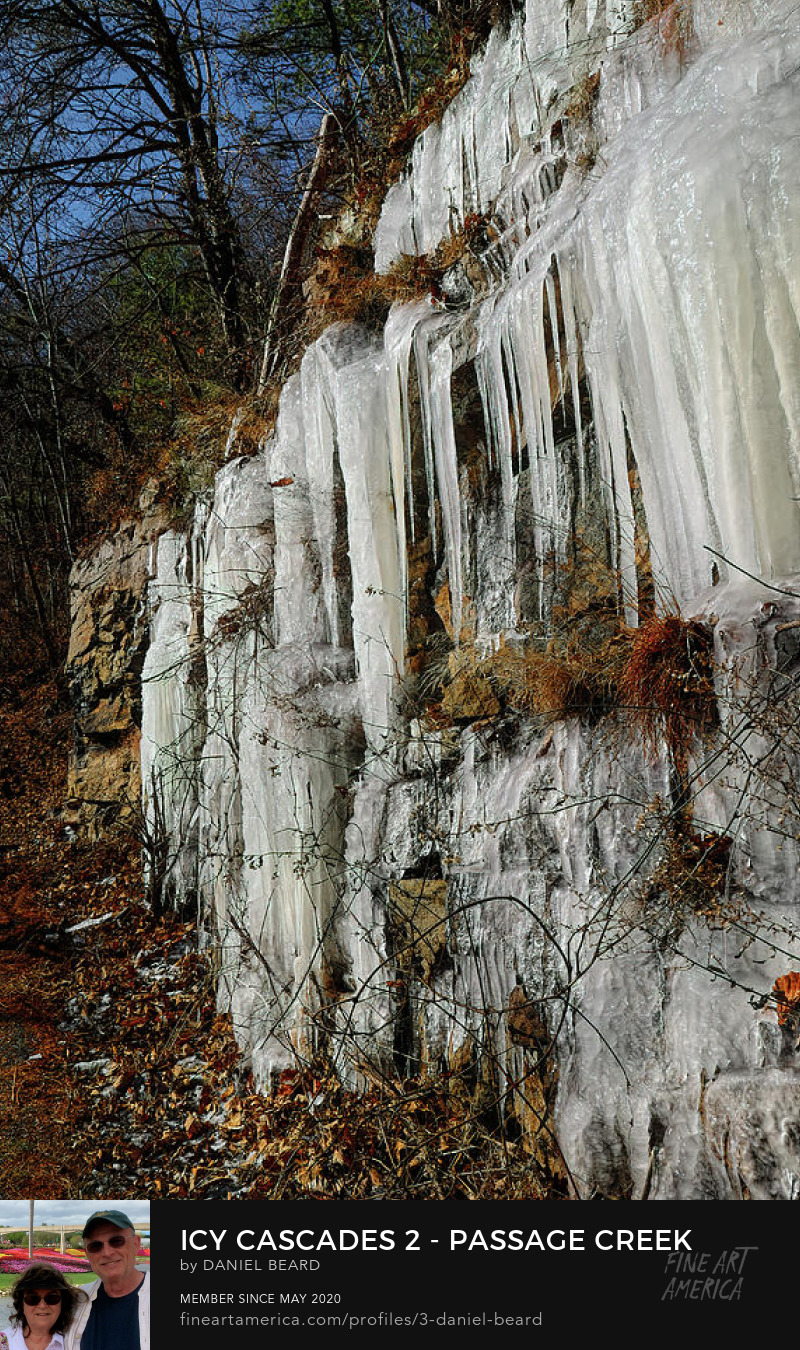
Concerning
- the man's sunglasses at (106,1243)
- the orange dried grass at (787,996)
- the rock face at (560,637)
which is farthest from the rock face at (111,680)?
the orange dried grass at (787,996)

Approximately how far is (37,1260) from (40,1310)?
0.15 m

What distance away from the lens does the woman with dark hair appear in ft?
9.09

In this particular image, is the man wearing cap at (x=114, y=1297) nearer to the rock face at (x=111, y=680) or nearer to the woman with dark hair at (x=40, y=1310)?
the woman with dark hair at (x=40, y=1310)

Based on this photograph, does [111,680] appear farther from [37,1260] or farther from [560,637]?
[37,1260]

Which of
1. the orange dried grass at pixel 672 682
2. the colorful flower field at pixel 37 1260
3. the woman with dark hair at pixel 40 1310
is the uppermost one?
the orange dried grass at pixel 672 682

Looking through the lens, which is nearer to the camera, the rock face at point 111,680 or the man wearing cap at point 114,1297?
the man wearing cap at point 114,1297

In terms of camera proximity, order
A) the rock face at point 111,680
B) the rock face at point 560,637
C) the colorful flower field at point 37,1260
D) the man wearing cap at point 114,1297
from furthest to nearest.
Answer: the rock face at point 111,680 → the rock face at point 560,637 → the colorful flower field at point 37,1260 → the man wearing cap at point 114,1297

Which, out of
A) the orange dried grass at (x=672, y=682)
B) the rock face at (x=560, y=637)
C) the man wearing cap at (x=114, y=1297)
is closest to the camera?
the man wearing cap at (x=114, y=1297)

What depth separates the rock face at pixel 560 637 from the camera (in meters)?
3.26

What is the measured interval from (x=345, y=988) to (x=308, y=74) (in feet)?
29.0

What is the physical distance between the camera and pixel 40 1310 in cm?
282

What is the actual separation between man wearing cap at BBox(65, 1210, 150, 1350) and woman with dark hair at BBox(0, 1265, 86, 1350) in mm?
37

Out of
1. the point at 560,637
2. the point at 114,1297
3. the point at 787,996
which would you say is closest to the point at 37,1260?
the point at 114,1297

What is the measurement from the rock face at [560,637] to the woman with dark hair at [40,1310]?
144 centimetres
